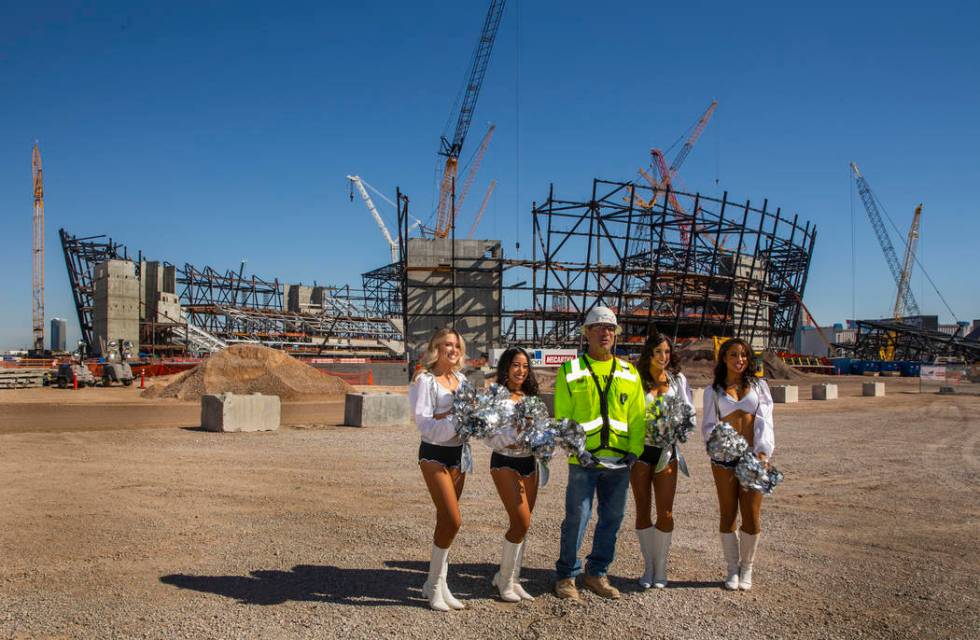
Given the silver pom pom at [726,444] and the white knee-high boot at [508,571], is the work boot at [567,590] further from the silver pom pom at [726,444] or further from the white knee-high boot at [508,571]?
the silver pom pom at [726,444]

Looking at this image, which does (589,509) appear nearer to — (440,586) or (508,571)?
(508,571)

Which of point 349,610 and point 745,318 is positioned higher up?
point 745,318

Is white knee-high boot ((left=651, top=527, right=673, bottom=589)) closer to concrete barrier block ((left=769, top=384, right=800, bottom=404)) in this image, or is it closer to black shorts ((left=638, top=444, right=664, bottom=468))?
black shorts ((left=638, top=444, right=664, bottom=468))

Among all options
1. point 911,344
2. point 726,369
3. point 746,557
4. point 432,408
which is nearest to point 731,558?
point 746,557

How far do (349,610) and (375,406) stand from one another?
11220mm

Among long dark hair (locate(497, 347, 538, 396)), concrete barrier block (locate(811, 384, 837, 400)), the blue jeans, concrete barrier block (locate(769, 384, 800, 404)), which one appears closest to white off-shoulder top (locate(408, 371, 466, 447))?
long dark hair (locate(497, 347, 538, 396))

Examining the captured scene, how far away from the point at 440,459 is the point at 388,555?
1698mm

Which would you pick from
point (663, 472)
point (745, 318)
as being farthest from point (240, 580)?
point (745, 318)

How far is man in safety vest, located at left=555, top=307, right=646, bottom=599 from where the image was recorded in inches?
176

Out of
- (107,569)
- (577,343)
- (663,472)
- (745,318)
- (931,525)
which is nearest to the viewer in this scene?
(663,472)

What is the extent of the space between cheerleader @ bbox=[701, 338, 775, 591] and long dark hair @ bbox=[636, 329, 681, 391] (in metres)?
0.30

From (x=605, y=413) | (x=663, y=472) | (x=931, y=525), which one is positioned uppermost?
(x=605, y=413)

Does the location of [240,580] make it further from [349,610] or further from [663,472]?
[663,472]

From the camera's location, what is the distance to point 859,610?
4.52 meters
